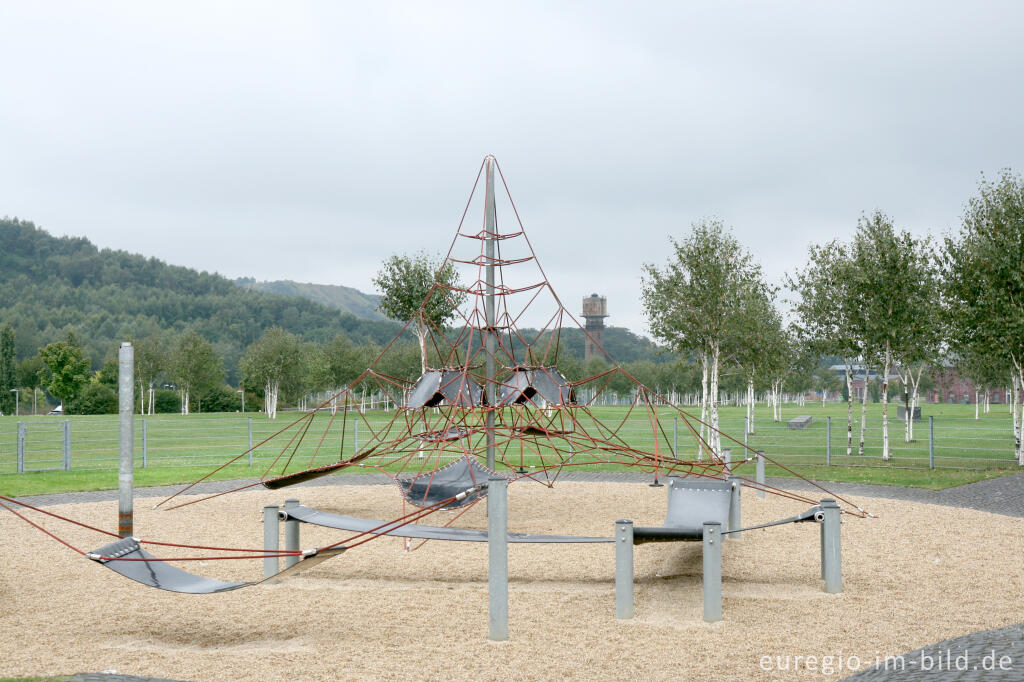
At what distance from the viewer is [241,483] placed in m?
15.4

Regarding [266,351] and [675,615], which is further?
[266,351]

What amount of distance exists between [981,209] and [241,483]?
60.1 feet

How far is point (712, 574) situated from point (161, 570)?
390 centimetres

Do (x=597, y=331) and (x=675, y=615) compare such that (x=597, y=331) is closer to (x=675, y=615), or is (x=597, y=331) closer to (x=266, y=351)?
(x=266, y=351)

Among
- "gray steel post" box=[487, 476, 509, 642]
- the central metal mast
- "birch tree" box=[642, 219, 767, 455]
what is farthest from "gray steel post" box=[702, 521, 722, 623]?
"birch tree" box=[642, 219, 767, 455]

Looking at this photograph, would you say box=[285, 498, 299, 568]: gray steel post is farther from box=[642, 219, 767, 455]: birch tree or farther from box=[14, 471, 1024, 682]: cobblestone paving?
box=[642, 219, 767, 455]: birch tree

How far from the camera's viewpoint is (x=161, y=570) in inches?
224

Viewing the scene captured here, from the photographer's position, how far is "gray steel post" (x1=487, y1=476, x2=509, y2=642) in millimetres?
5395

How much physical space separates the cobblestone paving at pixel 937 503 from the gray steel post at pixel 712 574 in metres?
1.28

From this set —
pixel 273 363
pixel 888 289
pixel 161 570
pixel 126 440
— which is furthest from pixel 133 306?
pixel 161 570

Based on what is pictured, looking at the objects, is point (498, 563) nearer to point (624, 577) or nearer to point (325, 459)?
point (624, 577)

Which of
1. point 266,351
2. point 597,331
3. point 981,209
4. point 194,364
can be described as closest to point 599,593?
point 981,209

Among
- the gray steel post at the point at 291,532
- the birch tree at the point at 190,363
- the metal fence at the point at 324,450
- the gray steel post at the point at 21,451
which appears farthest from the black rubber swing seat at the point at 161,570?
the birch tree at the point at 190,363

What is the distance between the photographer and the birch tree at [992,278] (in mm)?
19000
